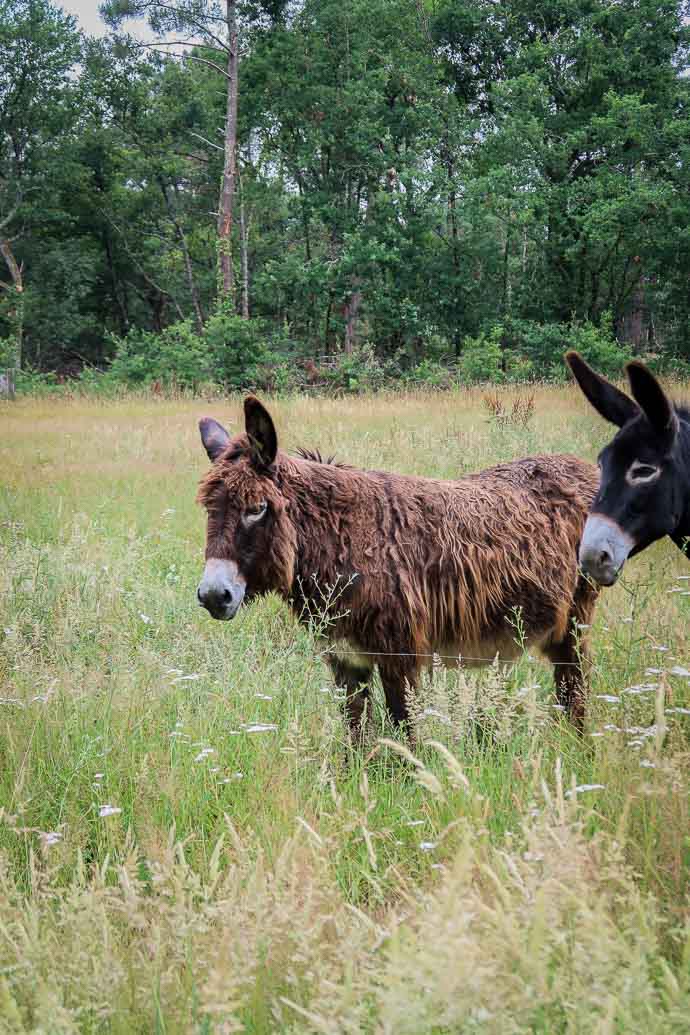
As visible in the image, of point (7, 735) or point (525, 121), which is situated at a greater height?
point (525, 121)

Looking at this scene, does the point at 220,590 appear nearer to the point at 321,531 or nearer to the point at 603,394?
the point at 321,531

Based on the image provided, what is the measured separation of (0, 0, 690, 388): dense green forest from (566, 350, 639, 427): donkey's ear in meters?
18.2

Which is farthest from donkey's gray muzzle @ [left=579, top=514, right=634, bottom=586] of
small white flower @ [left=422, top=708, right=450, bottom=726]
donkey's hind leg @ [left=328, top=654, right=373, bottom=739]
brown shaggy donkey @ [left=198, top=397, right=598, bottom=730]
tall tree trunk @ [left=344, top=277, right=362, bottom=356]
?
tall tree trunk @ [left=344, top=277, right=362, bottom=356]

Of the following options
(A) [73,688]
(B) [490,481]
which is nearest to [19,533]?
(A) [73,688]

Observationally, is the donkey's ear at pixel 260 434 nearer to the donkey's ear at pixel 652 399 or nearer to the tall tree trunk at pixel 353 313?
the donkey's ear at pixel 652 399

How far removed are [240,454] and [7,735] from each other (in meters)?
1.53

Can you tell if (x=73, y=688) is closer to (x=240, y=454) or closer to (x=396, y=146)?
(x=240, y=454)

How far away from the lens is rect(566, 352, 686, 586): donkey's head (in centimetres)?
297

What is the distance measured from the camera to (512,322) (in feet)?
88.9

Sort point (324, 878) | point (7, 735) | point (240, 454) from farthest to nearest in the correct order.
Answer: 1. point (240, 454)
2. point (7, 735)
3. point (324, 878)

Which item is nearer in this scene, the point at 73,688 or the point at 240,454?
the point at 73,688

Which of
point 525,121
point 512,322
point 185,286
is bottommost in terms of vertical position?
point 512,322

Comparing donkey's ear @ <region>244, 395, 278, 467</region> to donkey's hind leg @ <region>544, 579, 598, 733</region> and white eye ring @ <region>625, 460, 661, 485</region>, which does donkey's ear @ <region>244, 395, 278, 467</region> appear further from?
donkey's hind leg @ <region>544, 579, 598, 733</region>

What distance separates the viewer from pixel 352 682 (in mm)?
3701
